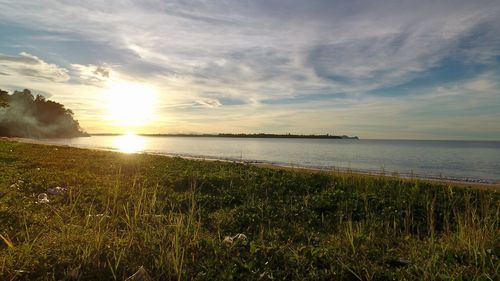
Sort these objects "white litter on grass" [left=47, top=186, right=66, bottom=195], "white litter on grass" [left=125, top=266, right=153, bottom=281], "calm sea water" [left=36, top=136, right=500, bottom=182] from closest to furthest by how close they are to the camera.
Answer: "white litter on grass" [left=125, top=266, right=153, bottom=281]
"white litter on grass" [left=47, top=186, right=66, bottom=195]
"calm sea water" [left=36, top=136, right=500, bottom=182]

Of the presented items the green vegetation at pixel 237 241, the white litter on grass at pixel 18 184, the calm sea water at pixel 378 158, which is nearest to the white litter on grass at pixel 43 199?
the green vegetation at pixel 237 241

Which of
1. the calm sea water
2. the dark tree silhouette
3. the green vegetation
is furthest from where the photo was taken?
the dark tree silhouette

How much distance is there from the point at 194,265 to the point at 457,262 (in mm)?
5198

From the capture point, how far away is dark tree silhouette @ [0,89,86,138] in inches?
3976

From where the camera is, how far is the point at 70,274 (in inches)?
220

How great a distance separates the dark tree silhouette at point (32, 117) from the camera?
3976 inches

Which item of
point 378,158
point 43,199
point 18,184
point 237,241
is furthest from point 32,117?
point 237,241

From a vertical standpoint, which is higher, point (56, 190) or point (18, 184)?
point (18, 184)

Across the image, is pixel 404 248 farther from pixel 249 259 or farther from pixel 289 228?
pixel 249 259

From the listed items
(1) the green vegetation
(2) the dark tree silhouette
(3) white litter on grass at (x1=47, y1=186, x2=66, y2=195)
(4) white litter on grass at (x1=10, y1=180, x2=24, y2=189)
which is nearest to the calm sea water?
(1) the green vegetation

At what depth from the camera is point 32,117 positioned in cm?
11194

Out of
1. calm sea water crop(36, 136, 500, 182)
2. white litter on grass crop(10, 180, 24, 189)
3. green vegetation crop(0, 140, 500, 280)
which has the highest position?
white litter on grass crop(10, 180, 24, 189)

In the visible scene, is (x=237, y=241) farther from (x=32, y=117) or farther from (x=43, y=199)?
(x=32, y=117)

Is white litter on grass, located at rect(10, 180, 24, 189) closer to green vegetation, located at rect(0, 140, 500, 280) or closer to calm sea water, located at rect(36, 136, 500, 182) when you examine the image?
green vegetation, located at rect(0, 140, 500, 280)
